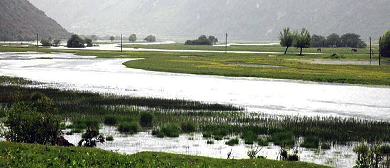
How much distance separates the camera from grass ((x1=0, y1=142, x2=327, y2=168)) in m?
17.1

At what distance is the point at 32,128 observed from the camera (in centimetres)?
→ 2322

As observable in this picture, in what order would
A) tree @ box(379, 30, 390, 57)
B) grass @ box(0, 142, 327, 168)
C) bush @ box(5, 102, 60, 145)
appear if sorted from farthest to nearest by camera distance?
tree @ box(379, 30, 390, 57), bush @ box(5, 102, 60, 145), grass @ box(0, 142, 327, 168)

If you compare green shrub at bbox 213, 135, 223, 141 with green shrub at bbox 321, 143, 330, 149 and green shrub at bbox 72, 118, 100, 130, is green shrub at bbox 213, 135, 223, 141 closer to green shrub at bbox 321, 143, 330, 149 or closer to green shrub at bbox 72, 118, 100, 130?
green shrub at bbox 321, 143, 330, 149

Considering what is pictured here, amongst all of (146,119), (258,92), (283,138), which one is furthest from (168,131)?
(258,92)

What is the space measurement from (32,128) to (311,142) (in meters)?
15.0

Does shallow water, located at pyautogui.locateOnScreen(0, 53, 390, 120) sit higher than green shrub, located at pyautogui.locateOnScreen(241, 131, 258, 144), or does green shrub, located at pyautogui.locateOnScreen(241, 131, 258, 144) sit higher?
shallow water, located at pyautogui.locateOnScreen(0, 53, 390, 120)

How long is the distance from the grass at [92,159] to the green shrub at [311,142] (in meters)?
5.49

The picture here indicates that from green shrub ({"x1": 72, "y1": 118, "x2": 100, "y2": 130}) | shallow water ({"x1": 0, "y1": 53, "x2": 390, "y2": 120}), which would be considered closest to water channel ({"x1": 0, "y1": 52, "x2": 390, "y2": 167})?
shallow water ({"x1": 0, "y1": 53, "x2": 390, "y2": 120})

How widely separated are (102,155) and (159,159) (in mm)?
2373

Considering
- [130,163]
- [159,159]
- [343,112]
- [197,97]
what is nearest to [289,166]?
[159,159]

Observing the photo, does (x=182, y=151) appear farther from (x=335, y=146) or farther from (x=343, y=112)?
(x=343, y=112)

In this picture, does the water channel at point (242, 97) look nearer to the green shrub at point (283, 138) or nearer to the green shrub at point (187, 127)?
the green shrub at point (283, 138)

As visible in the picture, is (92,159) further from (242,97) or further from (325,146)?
(242,97)

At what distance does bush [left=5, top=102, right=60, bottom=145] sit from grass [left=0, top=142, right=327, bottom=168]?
2726 mm
